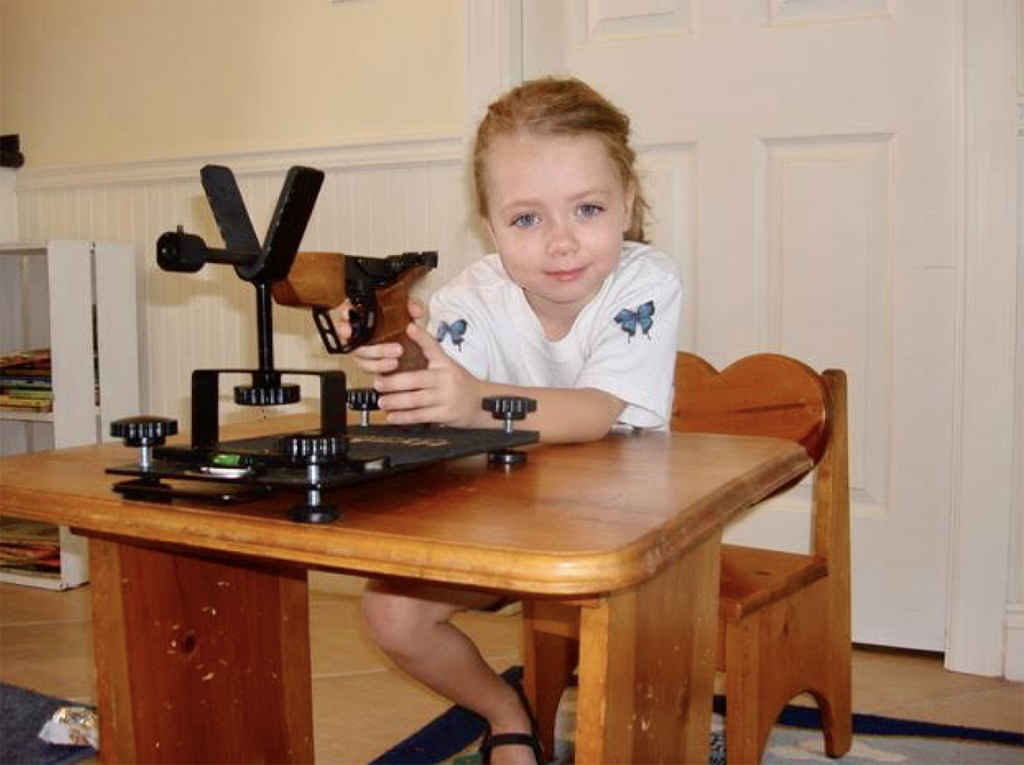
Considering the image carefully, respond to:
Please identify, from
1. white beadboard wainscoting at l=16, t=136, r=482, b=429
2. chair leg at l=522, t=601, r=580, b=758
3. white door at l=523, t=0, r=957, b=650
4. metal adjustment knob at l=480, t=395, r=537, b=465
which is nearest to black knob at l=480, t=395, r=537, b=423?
metal adjustment knob at l=480, t=395, r=537, b=465

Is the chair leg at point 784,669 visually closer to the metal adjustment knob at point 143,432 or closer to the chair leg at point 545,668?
the chair leg at point 545,668

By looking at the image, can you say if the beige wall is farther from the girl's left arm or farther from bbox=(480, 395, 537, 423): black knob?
bbox=(480, 395, 537, 423): black knob

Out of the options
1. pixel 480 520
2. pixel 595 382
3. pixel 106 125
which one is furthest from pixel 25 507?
pixel 106 125

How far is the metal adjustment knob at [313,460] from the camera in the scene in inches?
26.4

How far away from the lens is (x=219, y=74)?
8.25 feet

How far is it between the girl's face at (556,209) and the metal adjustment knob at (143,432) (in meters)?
0.55

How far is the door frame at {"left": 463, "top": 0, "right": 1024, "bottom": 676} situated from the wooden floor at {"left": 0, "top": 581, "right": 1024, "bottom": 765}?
116 millimetres

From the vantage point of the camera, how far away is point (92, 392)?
2.51 metres

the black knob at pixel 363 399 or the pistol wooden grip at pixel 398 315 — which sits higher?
the pistol wooden grip at pixel 398 315

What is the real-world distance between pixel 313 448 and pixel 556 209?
579 mm

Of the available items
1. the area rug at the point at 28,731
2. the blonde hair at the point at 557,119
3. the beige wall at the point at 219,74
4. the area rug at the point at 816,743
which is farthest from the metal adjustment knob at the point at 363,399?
the beige wall at the point at 219,74

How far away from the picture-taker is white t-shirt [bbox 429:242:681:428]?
117cm

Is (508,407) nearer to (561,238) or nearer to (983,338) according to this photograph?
(561,238)

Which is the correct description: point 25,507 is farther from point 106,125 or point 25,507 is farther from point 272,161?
point 106,125
